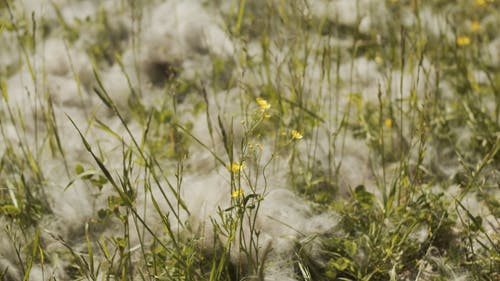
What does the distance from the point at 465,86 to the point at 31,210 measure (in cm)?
169

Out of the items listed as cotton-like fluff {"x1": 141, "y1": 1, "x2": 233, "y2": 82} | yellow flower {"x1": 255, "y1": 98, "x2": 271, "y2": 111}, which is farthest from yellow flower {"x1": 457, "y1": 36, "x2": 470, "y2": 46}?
yellow flower {"x1": 255, "y1": 98, "x2": 271, "y2": 111}

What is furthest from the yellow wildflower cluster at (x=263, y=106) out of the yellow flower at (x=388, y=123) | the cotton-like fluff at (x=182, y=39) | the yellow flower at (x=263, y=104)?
the cotton-like fluff at (x=182, y=39)

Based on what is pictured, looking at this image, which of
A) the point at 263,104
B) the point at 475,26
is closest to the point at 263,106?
the point at 263,104

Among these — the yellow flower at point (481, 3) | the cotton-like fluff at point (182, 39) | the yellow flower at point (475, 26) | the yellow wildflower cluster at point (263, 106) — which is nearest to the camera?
the yellow wildflower cluster at point (263, 106)

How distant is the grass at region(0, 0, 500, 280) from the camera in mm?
1928

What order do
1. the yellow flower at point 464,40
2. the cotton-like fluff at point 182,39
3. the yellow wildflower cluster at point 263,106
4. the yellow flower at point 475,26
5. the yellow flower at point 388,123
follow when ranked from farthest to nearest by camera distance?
the yellow flower at point 475,26, the cotton-like fluff at point 182,39, the yellow flower at point 464,40, the yellow flower at point 388,123, the yellow wildflower cluster at point 263,106

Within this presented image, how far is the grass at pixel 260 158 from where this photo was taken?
1.93 meters

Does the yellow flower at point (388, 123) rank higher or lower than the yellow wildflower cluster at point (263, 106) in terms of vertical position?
lower

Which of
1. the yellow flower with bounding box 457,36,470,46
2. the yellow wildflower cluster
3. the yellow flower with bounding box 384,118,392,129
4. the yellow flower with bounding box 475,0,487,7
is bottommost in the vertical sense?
the yellow flower with bounding box 384,118,392,129

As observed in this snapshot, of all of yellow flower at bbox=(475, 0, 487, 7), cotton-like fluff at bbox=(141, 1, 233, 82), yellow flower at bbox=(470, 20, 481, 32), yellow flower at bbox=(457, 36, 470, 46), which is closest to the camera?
yellow flower at bbox=(457, 36, 470, 46)

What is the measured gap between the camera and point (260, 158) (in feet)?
7.11

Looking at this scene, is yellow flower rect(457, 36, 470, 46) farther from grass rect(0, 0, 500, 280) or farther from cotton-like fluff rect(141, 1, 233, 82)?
cotton-like fluff rect(141, 1, 233, 82)

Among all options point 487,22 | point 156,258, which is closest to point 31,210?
point 156,258

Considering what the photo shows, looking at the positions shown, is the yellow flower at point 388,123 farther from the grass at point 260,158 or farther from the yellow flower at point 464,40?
the yellow flower at point 464,40
